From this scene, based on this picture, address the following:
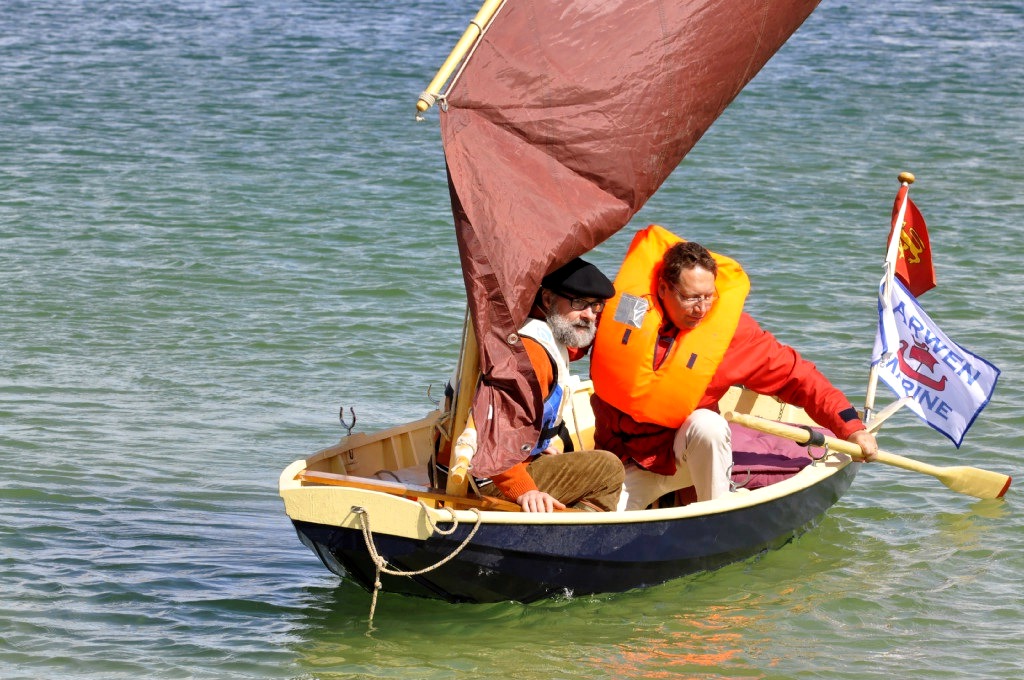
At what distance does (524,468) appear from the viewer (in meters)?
5.24

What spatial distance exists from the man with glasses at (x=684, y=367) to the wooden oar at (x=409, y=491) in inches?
34.1

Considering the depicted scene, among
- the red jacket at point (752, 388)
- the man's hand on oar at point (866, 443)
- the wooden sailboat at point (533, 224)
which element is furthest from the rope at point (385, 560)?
the man's hand on oar at point (866, 443)

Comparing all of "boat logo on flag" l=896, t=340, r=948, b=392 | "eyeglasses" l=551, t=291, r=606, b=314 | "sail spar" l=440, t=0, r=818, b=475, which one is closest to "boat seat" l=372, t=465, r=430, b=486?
"sail spar" l=440, t=0, r=818, b=475

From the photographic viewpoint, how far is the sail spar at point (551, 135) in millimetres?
4844

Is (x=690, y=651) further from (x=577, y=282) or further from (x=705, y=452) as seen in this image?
(x=577, y=282)

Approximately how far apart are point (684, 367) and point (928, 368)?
174cm

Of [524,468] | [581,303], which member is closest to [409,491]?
[524,468]

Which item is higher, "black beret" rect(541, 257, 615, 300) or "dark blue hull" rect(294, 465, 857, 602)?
"black beret" rect(541, 257, 615, 300)

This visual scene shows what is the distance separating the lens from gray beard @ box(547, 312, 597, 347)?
5.31m

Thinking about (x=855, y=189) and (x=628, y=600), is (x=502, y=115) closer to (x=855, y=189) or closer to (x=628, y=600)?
(x=628, y=600)

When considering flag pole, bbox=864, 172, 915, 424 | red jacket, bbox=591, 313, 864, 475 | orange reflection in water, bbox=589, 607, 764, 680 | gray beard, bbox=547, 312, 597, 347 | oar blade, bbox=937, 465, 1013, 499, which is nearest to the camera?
orange reflection in water, bbox=589, 607, 764, 680

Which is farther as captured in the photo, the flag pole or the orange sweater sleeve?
the flag pole

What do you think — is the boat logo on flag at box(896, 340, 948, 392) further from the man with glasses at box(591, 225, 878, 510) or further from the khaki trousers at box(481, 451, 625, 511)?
the khaki trousers at box(481, 451, 625, 511)

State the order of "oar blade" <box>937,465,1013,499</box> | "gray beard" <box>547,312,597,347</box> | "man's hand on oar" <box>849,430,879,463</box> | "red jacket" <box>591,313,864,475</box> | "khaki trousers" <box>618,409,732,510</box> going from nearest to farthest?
"gray beard" <box>547,312,597,347</box>
"khaki trousers" <box>618,409,732,510</box>
"red jacket" <box>591,313,864,475</box>
"man's hand on oar" <box>849,430,879,463</box>
"oar blade" <box>937,465,1013,499</box>
